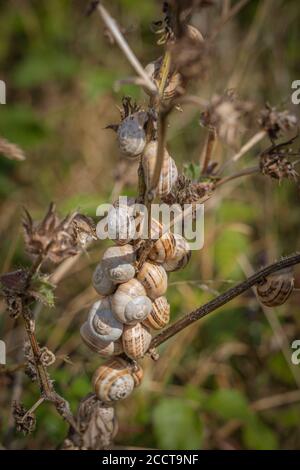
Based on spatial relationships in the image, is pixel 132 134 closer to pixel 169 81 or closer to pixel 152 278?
pixel 169 81

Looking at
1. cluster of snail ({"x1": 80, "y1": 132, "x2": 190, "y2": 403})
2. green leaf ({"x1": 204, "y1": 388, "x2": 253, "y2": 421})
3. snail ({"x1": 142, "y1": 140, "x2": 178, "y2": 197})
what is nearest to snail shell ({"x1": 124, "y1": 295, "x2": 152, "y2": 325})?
cluster of snail ({"x1": 80, "y1": 132, "x2": 190, "y2": 403})

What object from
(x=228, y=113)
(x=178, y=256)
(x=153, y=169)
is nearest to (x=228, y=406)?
(x=178, y=256)

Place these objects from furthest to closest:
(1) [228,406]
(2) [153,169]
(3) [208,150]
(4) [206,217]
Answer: (4) [206,217] → (1) [228,406] → (3) [208,150] → (2) [153,169]

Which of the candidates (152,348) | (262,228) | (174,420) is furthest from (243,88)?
(152,348)

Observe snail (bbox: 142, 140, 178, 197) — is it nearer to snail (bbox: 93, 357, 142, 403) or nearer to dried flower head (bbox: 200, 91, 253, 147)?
dried flower head (bbox: 200, 91, 253, 147)

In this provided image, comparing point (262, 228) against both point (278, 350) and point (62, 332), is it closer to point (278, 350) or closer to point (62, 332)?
point (278, 350)
